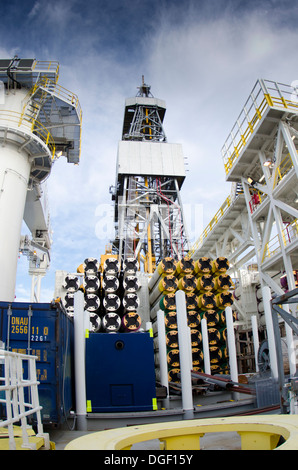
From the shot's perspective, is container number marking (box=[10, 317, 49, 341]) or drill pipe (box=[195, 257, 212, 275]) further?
drill pipe (box=[195, 257, 212, 275])

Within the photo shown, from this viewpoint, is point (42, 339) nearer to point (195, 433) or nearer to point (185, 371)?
point (185, 371)

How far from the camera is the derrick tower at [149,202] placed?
28.3m

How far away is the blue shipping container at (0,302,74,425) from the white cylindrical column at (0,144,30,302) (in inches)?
251

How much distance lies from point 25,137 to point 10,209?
289 centimetres

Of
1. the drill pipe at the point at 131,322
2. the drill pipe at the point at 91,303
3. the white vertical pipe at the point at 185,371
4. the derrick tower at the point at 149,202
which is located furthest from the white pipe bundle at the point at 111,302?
the derrick tower at the point at 149,202

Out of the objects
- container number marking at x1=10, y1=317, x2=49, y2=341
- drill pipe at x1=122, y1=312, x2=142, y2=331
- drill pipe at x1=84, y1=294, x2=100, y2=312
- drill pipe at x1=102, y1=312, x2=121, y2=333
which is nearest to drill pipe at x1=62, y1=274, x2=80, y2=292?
drill pipe at x1=84, y1=294, x2=100, y2=312

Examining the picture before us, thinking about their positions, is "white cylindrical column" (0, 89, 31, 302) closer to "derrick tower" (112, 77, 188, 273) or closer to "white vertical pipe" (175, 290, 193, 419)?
"white vertical pipe" (175, 290, 193, 419)

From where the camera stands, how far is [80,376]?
7633mm

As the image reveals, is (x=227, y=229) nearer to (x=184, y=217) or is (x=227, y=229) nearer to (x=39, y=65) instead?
(x=184, y=217)

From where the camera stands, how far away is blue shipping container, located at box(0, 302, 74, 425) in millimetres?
6449

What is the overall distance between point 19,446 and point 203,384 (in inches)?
286

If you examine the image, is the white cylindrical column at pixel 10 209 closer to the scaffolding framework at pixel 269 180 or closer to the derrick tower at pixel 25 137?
the derrick tower at pixel 25 137

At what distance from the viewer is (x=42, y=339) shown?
263 inches
